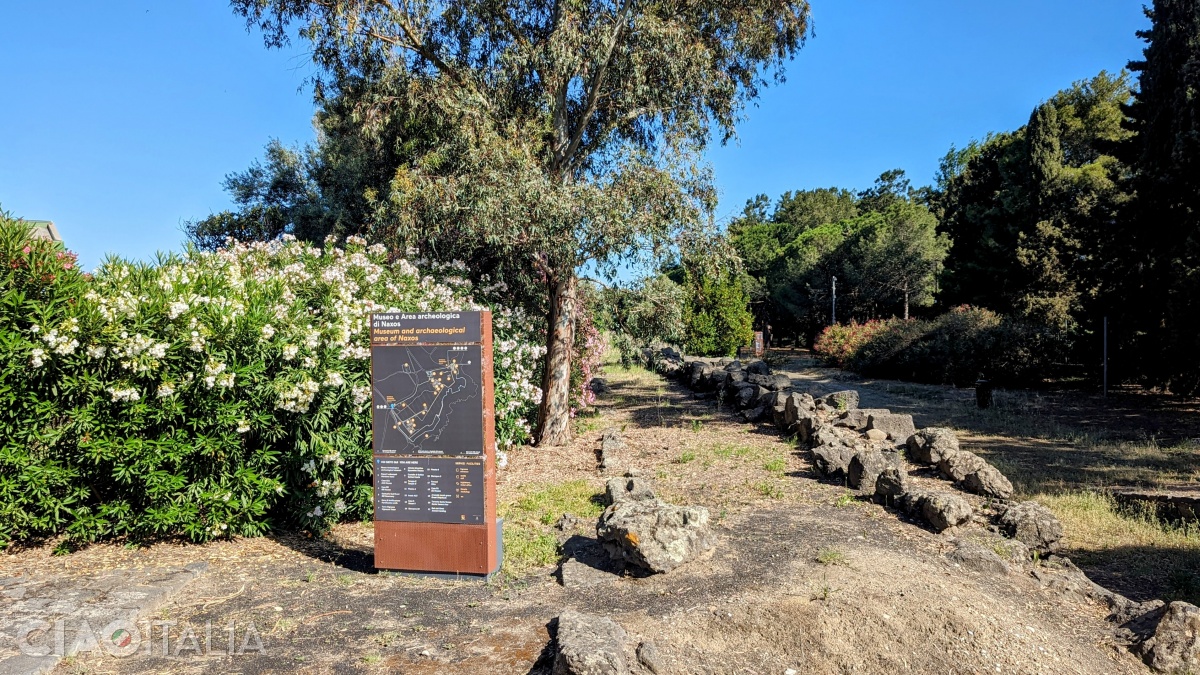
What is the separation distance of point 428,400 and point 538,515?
7.58ft

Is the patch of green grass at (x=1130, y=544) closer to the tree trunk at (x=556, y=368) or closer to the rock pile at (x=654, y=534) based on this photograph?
the rock pile at (x=654, y=534)

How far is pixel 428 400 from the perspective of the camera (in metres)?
5.58

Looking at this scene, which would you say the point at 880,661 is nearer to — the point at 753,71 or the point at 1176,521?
the point at 1176,521

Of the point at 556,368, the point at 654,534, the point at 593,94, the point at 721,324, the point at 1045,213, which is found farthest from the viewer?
the point at 721,324

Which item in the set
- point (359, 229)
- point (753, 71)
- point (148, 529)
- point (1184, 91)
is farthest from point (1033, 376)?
point (148, 529)

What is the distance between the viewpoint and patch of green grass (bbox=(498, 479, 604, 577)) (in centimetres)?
595

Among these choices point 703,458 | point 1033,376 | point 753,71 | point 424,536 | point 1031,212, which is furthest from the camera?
point 1031,212

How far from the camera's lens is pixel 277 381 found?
19.5 feet

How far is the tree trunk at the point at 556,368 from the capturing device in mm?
11312

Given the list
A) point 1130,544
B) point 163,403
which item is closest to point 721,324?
point 1130,544

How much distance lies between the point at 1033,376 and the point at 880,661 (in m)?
18.1

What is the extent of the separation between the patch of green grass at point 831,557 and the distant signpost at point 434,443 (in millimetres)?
2406

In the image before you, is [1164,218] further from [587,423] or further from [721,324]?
[721,324]

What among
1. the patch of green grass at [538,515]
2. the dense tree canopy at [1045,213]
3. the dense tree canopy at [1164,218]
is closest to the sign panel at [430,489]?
the patch of green grass at [538,515]
